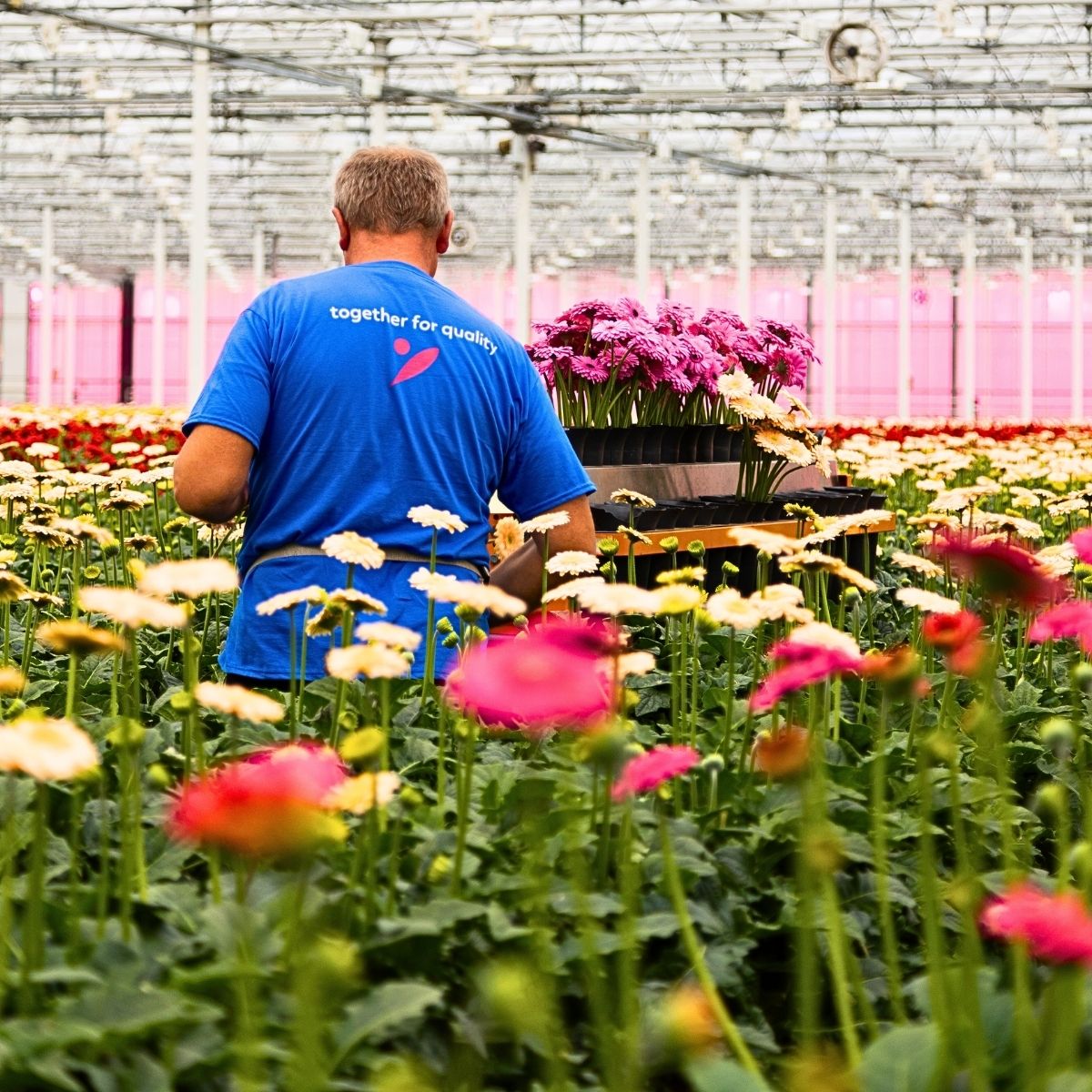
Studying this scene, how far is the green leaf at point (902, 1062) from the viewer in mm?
1292

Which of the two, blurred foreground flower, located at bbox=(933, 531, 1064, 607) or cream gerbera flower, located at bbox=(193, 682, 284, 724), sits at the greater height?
blurred foreground flower, located at bbox=(933, 531, 1064, 607)

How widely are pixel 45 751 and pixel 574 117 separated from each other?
2234 centimetres

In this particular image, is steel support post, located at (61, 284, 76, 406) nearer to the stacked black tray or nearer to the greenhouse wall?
the greenhouse wall

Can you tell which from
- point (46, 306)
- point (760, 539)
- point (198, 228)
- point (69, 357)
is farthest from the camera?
point (69, 357)

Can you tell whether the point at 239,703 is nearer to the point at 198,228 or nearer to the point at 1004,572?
the point at 1004,572

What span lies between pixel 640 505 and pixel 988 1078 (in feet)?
10.1

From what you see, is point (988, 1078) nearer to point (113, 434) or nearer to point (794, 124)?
point (113, 434)

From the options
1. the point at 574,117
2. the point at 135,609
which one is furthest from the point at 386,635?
the point at 574,117

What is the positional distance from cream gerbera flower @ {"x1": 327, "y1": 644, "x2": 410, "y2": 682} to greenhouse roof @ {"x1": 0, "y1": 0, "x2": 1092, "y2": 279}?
10.9m

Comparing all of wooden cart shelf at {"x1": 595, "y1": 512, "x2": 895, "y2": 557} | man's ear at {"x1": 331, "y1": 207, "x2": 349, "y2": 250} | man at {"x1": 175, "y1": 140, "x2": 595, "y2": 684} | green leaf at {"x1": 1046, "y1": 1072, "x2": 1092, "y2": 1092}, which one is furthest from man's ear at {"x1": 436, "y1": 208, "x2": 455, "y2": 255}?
green leaf at {"x1": 1046, "y1": 1072, "x2": 1092, "y2": 1092}

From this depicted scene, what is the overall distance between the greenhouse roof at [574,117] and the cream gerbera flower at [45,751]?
37.3ft

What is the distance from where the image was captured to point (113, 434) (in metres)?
9.73

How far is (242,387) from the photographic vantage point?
2930mm

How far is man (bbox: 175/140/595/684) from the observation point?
2971mm
